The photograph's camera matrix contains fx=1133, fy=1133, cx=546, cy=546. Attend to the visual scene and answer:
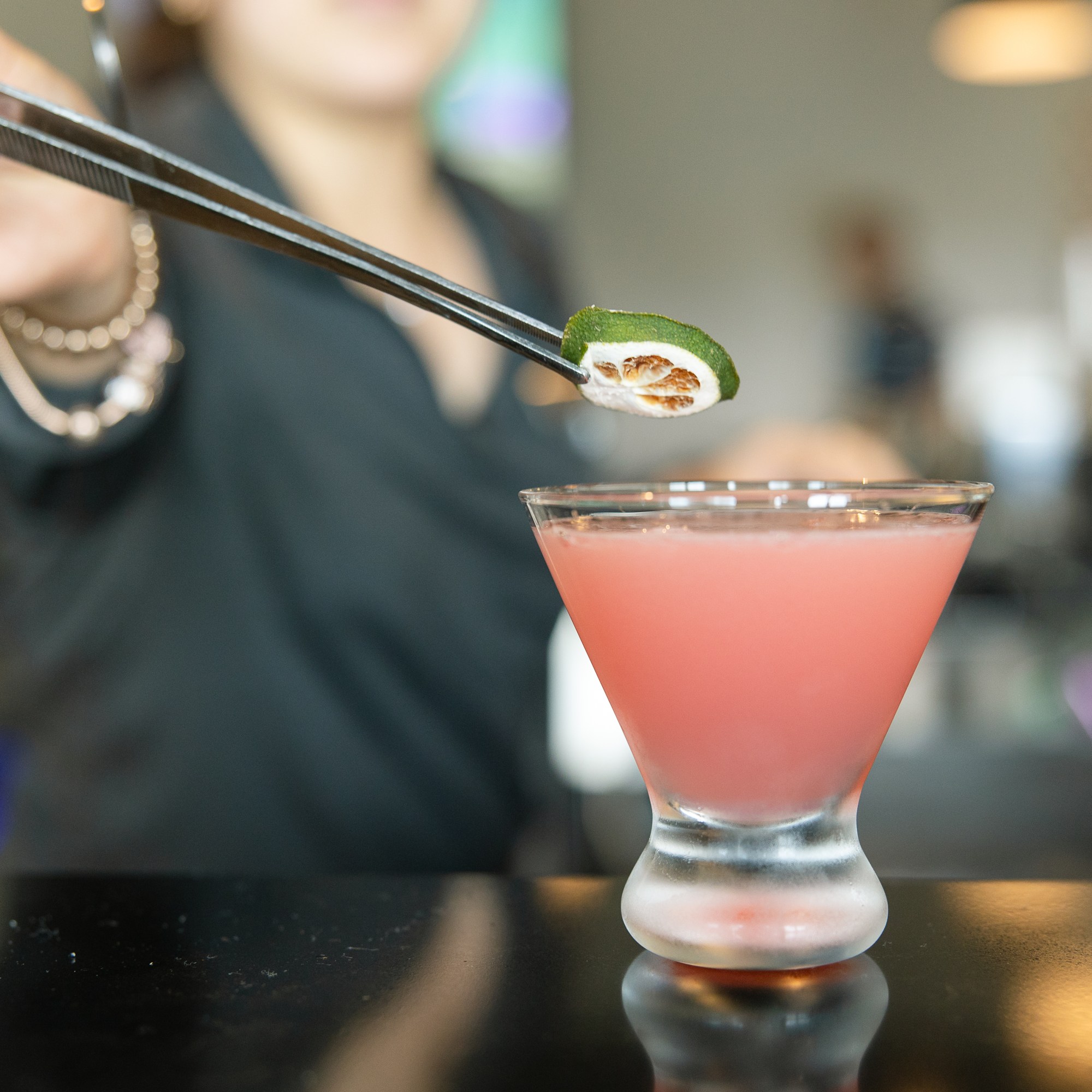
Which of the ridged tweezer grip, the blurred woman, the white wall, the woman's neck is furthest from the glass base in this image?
the white wall

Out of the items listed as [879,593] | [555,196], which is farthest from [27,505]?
[555,196]

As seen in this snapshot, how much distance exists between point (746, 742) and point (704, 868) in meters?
0.05

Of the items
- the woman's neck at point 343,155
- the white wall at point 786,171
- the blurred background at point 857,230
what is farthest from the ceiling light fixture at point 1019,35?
the woman's neck at point 343,155

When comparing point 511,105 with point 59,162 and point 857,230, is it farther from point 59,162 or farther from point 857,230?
point 59,162

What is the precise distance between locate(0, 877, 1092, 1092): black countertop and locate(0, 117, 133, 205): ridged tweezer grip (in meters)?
0.28

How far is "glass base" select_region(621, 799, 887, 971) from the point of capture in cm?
38

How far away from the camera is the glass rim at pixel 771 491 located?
0.36 metres

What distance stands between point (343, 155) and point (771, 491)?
0.93 m

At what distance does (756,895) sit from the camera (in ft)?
1.28

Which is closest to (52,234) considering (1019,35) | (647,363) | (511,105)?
(647,363)

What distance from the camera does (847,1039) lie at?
0.33 m

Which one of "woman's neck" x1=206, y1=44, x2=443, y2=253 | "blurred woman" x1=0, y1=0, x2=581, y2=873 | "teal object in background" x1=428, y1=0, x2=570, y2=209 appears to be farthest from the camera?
"teal object in background" x1=428, y1=0, x2=570, y2=209

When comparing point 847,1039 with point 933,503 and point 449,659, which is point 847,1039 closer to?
point 933,503

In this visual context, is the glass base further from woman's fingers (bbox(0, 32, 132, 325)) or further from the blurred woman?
the blurred woman
